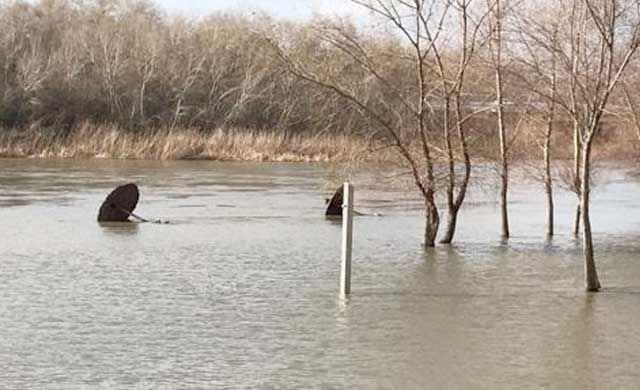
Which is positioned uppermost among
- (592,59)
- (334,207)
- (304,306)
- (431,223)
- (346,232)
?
(592,59)

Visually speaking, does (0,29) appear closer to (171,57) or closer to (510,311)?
(171,57)

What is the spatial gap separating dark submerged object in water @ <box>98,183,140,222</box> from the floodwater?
14.6 inches

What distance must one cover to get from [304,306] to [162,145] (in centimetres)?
3853

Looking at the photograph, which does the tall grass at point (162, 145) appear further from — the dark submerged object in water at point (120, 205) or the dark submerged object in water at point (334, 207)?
the dark submerged object in water at point (120, 205)

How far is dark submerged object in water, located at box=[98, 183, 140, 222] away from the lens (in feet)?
76.1

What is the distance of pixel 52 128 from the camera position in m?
53.7

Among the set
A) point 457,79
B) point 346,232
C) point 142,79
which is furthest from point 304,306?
point 142,79

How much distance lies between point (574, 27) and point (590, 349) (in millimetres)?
6495

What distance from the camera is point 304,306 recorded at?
12500mm

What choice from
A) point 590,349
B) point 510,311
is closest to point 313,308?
point 510,311

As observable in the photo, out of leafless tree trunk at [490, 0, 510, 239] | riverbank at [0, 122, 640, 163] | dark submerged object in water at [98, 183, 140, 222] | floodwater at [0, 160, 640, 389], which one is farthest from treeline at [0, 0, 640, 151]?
leafless tree trunk at [490, 0, 510, 239]

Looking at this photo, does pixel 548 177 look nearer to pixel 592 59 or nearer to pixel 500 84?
pixel 500 84

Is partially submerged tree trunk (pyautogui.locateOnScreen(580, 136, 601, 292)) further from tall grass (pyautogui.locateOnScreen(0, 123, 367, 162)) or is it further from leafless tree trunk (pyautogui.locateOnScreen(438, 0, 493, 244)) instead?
tall grass (pyautogui.locateOnScreen(0, 123, 367, 162))

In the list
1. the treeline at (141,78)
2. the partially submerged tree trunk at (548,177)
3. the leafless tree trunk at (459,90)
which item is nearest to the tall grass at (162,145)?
the treeline at (141,78)
